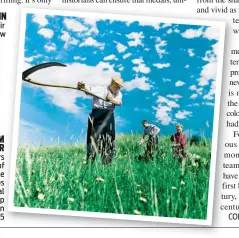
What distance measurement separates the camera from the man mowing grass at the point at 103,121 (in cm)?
562

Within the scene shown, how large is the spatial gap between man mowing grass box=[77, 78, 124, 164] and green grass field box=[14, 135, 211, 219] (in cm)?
6

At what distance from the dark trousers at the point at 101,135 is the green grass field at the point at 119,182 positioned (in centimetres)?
5

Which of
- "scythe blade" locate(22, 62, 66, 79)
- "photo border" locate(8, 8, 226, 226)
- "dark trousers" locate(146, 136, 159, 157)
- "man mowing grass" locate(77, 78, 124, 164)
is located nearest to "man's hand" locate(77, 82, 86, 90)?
"man mowing grass" locate(77, 78, 124, 164)

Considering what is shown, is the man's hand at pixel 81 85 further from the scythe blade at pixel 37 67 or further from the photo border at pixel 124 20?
the photo border at pixel 124 20

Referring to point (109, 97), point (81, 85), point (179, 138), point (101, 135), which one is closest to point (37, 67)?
point (81, 85)

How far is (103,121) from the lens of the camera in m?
5.65

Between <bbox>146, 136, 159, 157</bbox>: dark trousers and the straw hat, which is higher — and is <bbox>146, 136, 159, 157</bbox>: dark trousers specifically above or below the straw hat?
below

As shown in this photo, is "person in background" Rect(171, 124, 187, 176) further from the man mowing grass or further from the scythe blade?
the scythe blade

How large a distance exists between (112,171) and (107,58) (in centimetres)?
73

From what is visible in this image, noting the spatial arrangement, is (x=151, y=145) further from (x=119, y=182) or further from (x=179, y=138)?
(x=119, y=182)

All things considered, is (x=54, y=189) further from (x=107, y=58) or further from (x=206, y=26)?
(x=206, y=26)

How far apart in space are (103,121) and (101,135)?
0.10m

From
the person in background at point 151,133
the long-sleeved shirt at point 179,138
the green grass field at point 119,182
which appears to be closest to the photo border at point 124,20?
the green grass field at point 119,182

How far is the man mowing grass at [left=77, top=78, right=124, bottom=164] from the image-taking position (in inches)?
221
